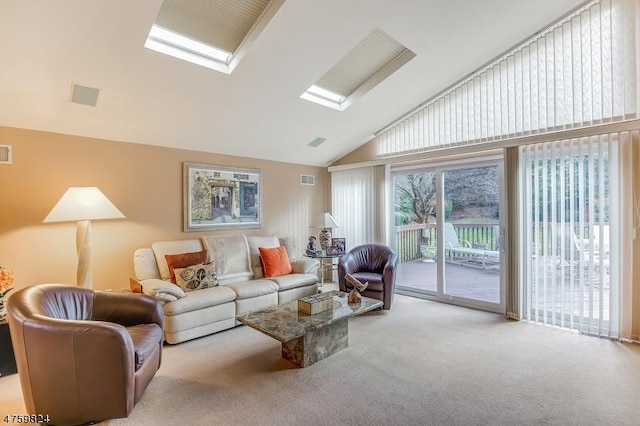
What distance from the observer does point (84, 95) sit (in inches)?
121

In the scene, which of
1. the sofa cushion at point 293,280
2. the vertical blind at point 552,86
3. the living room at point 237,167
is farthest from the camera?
the sofa cushion at point 293,280

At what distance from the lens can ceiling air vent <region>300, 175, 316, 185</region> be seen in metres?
5.91

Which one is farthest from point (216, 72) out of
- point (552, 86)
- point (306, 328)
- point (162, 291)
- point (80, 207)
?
point (552, 86)

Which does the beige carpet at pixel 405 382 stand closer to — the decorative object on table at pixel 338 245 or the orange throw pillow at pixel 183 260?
the orange throw pillow at pixel 183 260

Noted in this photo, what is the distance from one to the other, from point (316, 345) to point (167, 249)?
2292 millimetres

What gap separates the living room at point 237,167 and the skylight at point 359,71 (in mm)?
126

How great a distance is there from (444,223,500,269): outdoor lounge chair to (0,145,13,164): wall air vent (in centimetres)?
538

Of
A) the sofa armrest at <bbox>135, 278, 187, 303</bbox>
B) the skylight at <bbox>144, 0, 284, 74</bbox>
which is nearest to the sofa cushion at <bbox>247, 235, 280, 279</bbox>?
the sofa armrest at <bbox>135, 278, 187, 303</bbox>

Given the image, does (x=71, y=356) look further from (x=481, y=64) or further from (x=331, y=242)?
(x=481, y=64)

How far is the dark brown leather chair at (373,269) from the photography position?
4.30 metres

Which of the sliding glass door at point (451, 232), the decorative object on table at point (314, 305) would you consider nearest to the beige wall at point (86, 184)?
the decorative object on table at point (314, 305)

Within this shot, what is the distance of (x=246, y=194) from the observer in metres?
5.03

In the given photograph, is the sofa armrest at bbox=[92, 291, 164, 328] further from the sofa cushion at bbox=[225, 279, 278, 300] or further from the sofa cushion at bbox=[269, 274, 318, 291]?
the sofa cushion at bbox=[269, 274, 318, 291]

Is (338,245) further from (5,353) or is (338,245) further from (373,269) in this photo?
(5,353)
